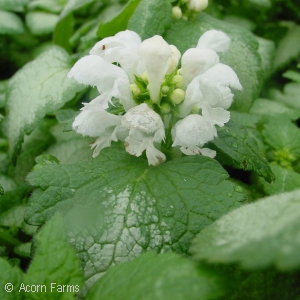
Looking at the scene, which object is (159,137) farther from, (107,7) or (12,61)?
(12,61)

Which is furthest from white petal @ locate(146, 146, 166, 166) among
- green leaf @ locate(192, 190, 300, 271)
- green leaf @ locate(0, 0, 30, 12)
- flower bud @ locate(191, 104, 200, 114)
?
green leaf @ locate(0, 0, 30, 12)

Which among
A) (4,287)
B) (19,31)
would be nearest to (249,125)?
(4,287)

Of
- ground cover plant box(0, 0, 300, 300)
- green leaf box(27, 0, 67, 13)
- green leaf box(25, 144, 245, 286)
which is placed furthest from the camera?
green leaf box(27, 0, 67, 13)

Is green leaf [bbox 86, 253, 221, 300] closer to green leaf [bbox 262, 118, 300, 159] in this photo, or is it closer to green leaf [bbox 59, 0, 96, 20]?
green leaf [bbox 262, 118, 300, 159]

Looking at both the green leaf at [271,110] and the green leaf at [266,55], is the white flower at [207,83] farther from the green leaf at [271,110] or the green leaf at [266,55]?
the green leaf at [266,55]

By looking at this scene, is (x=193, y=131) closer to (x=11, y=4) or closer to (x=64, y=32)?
(x=64, y=32)

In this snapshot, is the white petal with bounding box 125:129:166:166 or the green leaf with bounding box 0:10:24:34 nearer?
the white petal with bounding box 125:129:166:166

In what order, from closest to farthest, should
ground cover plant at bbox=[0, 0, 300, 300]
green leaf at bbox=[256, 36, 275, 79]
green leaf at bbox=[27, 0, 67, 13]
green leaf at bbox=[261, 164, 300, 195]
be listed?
ground cover plant at bbox=[0, 0, 300, 300] < green leaf at bbox=[261, 164, 300, 195] < green leaf at bbox=[256, 36, 275, 79] < green leaf at bbox=[27, 0, 67, 13]

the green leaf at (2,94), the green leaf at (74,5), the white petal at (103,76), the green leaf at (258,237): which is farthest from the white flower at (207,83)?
the green leaf at (2,94)
